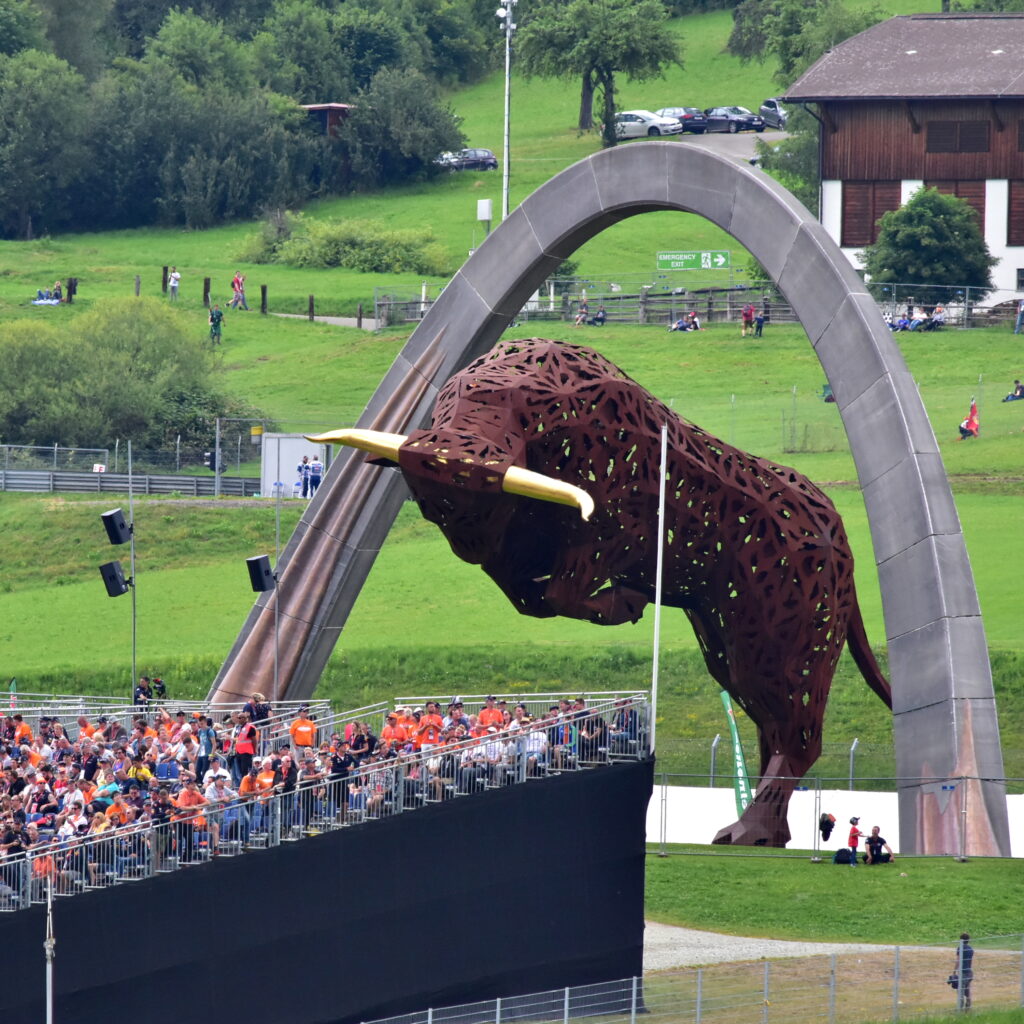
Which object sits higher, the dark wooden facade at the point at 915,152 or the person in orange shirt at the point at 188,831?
the dark wooden facade at the point at 915,152

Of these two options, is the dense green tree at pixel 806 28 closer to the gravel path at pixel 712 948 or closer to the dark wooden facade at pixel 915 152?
the dark wooden facade at pixel 915 152

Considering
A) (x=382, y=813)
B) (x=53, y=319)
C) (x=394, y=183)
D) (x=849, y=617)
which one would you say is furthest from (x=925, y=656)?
(x=394, y=183)

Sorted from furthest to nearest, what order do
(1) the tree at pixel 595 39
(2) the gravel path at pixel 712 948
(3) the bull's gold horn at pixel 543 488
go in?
1. (1) the tree at pixel 595 39
2. (2) the gravel path at pixel 712 948
3. (3) the bull's gold horn at pixel 543 488

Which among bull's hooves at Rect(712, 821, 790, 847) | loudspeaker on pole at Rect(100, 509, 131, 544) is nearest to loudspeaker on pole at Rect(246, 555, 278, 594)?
loudspeaker on pole at Rect(100, 509, 131, 544)

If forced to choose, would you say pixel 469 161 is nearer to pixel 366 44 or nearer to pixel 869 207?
pixel 366 44

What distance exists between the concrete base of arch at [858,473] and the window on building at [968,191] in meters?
40.3

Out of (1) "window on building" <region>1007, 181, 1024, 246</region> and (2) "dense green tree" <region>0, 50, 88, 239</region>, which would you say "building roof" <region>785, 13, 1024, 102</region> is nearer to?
(1) "window on building" <region>1007, 181, 1024, 246</region>

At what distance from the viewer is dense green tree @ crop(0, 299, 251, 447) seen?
63969mm

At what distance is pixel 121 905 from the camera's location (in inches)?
898

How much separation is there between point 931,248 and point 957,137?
6.09m

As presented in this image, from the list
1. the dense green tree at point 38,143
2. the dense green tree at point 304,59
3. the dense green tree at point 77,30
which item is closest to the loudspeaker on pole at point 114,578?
the dense green tree at point 38,143

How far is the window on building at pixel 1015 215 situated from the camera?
238ft

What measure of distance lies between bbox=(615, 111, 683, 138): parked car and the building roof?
18.0 meters

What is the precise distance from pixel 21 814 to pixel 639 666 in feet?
81.3
